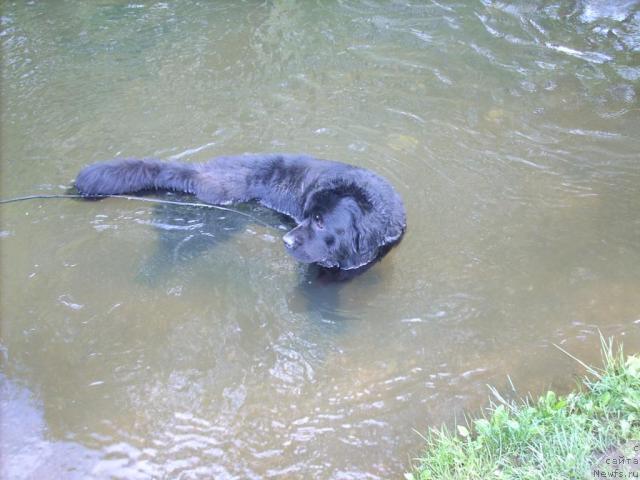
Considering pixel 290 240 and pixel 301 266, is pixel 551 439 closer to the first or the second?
pixel 290 240

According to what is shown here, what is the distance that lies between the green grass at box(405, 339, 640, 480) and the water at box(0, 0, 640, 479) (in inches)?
9.5

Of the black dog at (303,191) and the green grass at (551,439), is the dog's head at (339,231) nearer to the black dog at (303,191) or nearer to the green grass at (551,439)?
the black dog at (303,191)

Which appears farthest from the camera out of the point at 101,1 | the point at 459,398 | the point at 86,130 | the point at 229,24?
the point at 101,1

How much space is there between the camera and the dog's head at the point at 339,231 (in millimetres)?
3889

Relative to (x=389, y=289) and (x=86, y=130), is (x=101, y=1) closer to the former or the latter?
(x=86, y=130)

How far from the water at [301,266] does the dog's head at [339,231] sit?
0.79 feet

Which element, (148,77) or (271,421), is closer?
(271,421)

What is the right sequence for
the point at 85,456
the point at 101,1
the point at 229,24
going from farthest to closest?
the point at 101,1 → the point at 229,24 → the point at 85,456

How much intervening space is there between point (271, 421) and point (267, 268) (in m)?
1.32

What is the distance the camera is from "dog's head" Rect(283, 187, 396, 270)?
389cm

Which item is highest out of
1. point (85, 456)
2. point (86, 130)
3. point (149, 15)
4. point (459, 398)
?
point (149, 15)

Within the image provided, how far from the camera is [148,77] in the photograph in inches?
255

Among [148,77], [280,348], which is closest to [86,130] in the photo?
[148,77]

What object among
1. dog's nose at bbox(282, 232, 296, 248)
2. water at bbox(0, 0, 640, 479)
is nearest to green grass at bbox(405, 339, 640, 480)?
water at bbox(0, 0, 640, 479)
